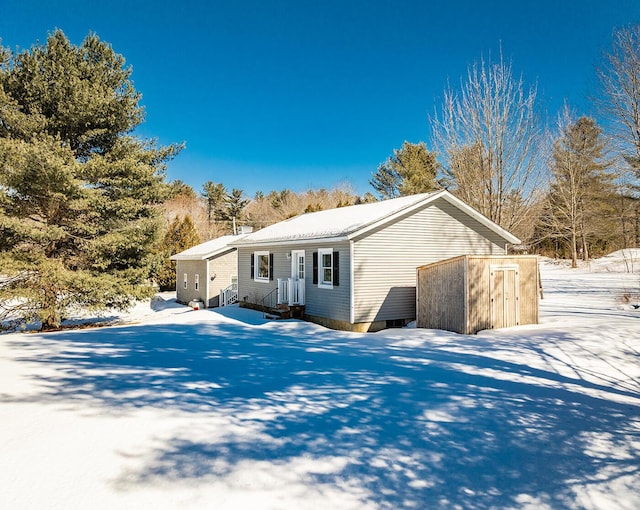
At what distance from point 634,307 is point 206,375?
47.4ft

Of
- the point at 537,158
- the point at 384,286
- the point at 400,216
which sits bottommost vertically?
the point at 384,286

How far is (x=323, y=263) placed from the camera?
13484 millimetres

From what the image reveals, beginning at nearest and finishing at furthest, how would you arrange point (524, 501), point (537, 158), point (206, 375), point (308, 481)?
1. point (524, 501)
2. point (308, 481)
3. point (206, 375)
4. point (537, 158)

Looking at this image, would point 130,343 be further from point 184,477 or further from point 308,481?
point 308,481

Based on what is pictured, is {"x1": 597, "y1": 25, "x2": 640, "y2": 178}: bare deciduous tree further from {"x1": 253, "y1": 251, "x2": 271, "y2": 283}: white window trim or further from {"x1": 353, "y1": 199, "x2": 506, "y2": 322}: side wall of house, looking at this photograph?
{"x1": 253, "y1": 251, "x2": 271, "y2": 283}: white window trim

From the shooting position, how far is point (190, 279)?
24.2 meters

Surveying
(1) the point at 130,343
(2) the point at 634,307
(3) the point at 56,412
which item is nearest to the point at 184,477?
(3) the point at 56,412

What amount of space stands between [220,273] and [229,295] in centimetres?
142

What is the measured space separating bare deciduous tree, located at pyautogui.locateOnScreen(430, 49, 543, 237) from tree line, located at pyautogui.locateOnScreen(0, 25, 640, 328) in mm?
45

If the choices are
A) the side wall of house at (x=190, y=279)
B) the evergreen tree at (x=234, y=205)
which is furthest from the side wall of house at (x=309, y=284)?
the evergreen tree at (x=234, y=205)

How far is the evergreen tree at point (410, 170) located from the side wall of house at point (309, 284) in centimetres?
1811

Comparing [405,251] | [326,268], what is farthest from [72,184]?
[405,251]

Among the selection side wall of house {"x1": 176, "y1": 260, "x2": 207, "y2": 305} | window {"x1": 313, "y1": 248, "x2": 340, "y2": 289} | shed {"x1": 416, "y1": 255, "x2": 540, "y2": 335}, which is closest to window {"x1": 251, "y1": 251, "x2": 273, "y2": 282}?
window {"x1": 313, "y1": 248, "x2": 340, "y2": 289}

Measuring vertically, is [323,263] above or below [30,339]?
above
